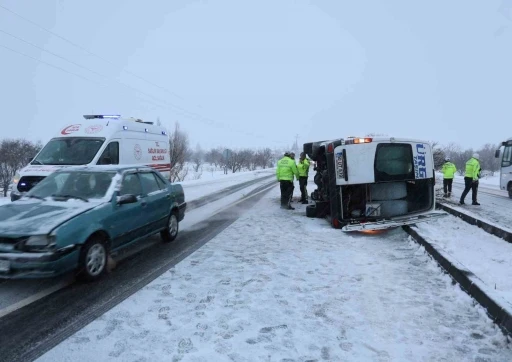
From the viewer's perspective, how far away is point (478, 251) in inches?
239

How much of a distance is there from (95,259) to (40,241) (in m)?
0.85

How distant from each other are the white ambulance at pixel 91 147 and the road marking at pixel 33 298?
435 cm

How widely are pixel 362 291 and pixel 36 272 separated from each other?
4095mm

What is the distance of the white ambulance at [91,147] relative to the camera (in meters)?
8.57

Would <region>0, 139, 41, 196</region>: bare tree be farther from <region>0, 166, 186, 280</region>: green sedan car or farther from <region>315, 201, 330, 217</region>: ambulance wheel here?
<region>315, 201, 330, 217</region>: ambulance wheel

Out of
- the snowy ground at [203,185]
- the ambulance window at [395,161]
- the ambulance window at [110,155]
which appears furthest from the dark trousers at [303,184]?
the ambulance window at [110,155]

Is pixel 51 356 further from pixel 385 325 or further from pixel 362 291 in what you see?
pixel 362 291

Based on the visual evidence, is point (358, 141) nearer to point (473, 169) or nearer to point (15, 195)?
point (473, 169)

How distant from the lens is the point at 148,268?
543 centimetres

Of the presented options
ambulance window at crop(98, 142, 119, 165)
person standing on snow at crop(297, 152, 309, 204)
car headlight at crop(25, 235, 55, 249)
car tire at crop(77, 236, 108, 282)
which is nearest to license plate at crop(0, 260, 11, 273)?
car headlight at crop(25, 235, 55, 249)

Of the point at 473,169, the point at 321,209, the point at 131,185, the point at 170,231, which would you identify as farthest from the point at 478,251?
the point at 473,169

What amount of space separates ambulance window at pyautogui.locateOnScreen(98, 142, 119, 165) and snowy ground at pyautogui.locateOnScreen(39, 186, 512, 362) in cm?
500

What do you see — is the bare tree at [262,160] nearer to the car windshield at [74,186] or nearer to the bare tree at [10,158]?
the bare tree at [10,158]

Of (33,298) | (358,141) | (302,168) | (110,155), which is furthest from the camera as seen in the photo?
(302,168)
